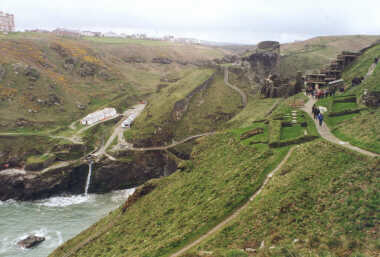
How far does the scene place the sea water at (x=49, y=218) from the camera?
146ft

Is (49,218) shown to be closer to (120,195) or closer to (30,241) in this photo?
(30,241)

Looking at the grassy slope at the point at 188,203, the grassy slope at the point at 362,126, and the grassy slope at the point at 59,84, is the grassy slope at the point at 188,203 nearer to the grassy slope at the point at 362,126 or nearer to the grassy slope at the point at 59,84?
the grassy slope at the point at 362,126

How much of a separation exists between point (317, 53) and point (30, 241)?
172199 millimetres

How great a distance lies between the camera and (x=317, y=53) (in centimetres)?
16412

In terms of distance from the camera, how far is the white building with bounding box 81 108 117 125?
88250mm

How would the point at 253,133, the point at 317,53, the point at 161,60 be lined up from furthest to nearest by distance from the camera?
the point at 161,60 → the point at 317,53 → the point at 253,133

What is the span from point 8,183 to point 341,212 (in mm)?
71240

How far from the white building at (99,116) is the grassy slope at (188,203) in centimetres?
5629

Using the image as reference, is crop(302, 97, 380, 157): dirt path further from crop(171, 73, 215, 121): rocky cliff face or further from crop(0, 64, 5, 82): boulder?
crop(0, 64, 5, 82): boulder

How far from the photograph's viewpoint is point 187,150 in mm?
75500

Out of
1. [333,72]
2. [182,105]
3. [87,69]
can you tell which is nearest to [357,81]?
[333,72]

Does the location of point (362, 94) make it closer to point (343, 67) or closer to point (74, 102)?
point (343, 67)

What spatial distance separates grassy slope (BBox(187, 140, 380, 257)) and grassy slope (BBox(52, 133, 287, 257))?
2.55m

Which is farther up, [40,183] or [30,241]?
[40,183]
